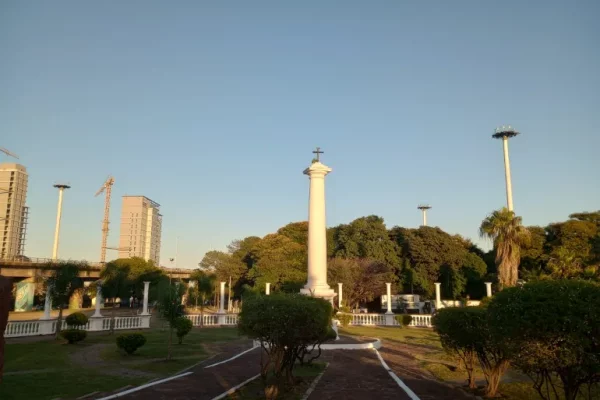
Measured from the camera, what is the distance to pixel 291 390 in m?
11.3

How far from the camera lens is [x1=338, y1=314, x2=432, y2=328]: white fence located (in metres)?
35.7

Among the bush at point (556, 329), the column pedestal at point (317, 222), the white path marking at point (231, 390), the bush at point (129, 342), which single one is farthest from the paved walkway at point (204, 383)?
the column pedestal at point (317, 222)

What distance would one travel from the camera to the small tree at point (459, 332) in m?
11.5

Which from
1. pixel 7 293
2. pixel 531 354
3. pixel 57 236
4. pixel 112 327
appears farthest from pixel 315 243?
pixel 57 236

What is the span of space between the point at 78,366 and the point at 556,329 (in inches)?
573

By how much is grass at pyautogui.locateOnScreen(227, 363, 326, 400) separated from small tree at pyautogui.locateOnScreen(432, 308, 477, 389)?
382 cm

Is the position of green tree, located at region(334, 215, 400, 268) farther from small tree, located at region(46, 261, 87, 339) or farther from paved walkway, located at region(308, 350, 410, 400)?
paved walkway, located at region(308, 350, 410, 400)

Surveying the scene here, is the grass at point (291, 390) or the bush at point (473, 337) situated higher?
the bush at point (473, 337)

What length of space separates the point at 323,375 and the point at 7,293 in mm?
10692

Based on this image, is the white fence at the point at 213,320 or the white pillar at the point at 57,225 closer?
the white fence at the point at 213,320

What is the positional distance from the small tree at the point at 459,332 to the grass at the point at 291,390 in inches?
150

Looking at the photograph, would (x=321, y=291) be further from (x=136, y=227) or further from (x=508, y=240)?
(x=136, y=227)

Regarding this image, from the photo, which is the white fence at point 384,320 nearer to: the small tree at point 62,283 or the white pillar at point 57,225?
the small tree at point 62,283

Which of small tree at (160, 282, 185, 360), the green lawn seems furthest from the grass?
small tree at (160, 282, 185, 360)
